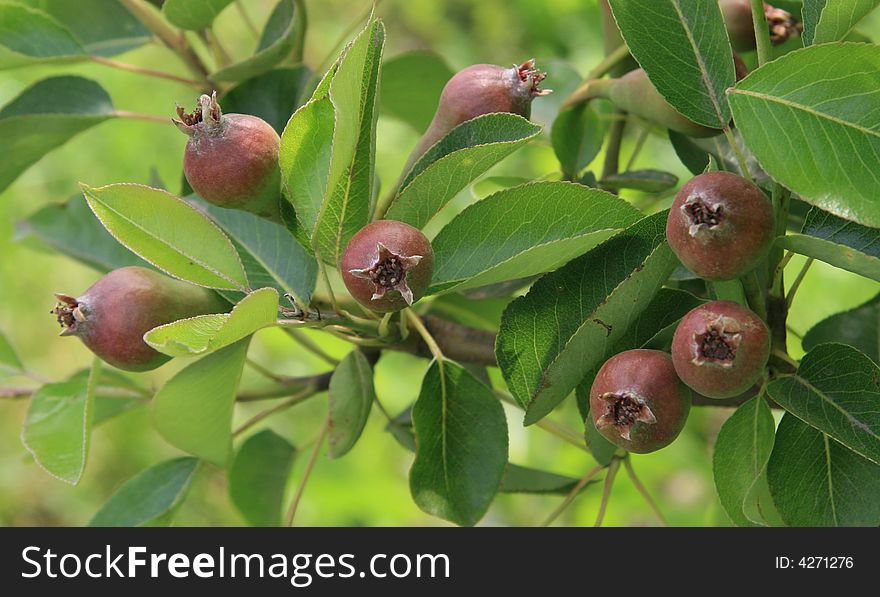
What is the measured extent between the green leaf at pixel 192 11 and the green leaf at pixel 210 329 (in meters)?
0.48

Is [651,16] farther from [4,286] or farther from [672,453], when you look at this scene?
[4,286]

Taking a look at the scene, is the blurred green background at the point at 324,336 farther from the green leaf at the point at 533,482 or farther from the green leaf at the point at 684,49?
the green leaf at the point at 684,49

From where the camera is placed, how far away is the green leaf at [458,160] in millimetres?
802

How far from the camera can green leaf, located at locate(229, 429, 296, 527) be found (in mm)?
1396

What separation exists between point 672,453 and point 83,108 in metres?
1.50

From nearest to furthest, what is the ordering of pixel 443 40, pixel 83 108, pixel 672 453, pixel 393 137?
1. pixel 83 108
2. pixel 672 453
3. pixel 393 137
4. pixel 443 40

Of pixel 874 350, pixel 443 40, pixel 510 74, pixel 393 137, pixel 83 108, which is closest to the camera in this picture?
pixel 510 74

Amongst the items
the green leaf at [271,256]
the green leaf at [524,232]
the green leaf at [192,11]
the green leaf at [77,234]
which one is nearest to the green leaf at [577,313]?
the green leaf at [524,232]

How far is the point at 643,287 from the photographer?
0.78m

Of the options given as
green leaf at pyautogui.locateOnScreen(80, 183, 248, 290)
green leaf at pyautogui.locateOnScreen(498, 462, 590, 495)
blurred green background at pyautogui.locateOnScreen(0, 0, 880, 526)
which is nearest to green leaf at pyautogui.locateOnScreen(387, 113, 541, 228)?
green leaf at pyautogui.locateOnScreen(80, 183, 248, 290)

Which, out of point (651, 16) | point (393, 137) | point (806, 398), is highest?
point (393, 137)

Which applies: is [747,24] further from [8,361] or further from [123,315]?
[8,361]

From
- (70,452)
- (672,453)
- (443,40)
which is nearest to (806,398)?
(70,452)

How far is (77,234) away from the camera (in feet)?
4.41
